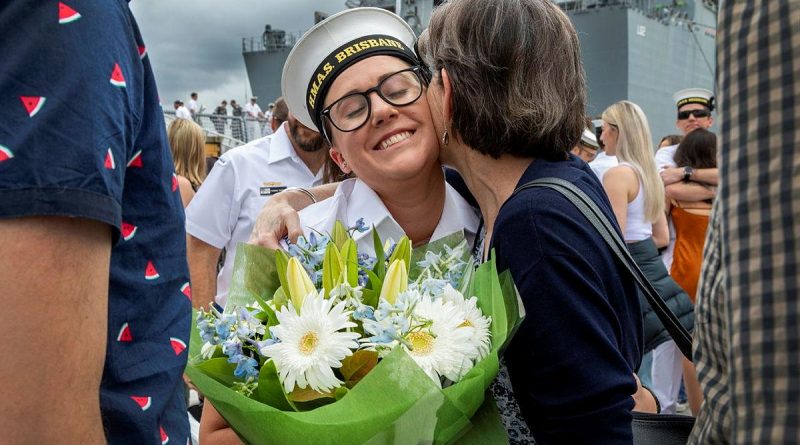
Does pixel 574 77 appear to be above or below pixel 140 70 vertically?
below

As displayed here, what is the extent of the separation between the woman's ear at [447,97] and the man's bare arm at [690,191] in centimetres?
448

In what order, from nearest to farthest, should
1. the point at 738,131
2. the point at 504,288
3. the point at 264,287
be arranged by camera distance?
the point at 738,131, the point at 504,288, the point at 264,287

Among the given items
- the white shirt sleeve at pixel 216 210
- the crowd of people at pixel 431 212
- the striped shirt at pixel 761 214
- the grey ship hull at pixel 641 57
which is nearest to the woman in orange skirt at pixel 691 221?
the white shirt sleeve at pixel 216 210

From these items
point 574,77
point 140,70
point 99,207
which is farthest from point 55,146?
point 574,77

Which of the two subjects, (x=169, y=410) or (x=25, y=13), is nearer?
(x=25, y=13)

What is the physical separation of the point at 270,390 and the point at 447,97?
3.01ft

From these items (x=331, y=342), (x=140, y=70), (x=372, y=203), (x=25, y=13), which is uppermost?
(x=25, y=13)

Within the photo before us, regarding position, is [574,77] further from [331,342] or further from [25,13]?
[25,13]

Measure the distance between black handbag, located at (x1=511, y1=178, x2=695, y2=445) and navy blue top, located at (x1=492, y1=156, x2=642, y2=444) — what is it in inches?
0.9

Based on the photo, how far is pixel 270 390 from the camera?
4.72 ft

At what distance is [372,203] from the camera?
227 cm

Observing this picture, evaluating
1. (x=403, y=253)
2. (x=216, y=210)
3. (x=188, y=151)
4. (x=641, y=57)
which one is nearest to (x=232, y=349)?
(x=403, y=253)

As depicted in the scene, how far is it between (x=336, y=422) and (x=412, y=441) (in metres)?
0.15

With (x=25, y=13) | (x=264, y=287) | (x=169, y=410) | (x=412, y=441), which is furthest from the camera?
(x=264, y=287)
